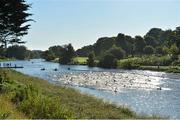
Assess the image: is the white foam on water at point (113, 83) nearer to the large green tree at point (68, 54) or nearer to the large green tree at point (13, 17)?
the large green tree at point (13, 17)

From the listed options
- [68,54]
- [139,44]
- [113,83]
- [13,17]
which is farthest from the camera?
[139,44]

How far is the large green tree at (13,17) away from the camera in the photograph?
36.2 metres

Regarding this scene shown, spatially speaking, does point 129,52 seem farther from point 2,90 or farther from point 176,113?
point 2,90

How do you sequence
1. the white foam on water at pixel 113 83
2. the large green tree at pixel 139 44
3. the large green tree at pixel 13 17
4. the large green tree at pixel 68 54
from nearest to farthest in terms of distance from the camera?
1. the large green tree at pixel 13 17
2. the white foam on water at pixel 113 83
3. the large green tree at pixel 68 54
4. the large green tree at pixel 139 44

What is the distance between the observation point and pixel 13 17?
126 feet

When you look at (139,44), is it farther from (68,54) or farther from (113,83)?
(113,83)

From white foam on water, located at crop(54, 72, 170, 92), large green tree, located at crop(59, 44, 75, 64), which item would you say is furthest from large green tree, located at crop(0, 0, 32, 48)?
large green tree, located at crop(59, 44, 75, 64)

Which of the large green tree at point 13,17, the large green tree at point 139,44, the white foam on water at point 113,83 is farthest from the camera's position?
the large green tree at point 139,44

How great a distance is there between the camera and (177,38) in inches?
5404

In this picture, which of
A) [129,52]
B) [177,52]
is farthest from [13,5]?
[129,52]

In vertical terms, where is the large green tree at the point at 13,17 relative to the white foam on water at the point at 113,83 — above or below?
above

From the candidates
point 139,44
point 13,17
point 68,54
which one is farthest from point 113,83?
point 139,44

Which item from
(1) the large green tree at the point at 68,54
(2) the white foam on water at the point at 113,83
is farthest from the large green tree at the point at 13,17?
(1) the large green tree at the point at 68,54

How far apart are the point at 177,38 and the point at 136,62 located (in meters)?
18.1
